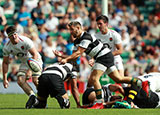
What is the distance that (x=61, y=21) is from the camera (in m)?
A: 21.1

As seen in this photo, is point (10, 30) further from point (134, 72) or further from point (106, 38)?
point (134, 72)

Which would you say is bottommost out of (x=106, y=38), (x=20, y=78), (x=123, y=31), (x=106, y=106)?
(x=106, y=106)

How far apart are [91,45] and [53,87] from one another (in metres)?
1.30

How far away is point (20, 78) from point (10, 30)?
1.32m

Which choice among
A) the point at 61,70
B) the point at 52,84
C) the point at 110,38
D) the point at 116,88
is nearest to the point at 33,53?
the point at 61,70

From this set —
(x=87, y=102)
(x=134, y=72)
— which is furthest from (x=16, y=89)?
(x=87, y=102)

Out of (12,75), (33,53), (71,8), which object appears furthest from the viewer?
(71,8)

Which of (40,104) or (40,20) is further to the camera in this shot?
(40,20)

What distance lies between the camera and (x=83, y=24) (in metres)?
21.3

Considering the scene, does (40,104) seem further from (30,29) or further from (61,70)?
(30,29)

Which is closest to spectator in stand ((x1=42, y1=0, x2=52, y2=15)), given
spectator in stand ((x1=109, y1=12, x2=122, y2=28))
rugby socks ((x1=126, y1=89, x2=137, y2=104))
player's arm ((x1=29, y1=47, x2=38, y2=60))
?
spectator in stand ((x1=109, y1=12, x2=122, y2=28))

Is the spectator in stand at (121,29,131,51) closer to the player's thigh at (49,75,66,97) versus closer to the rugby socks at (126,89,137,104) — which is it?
the rugby socks at (126,89,137,104)

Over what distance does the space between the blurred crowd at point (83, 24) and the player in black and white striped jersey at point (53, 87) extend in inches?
329

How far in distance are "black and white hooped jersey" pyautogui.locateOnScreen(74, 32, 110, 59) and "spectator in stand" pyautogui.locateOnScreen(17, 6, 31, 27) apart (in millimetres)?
10326
